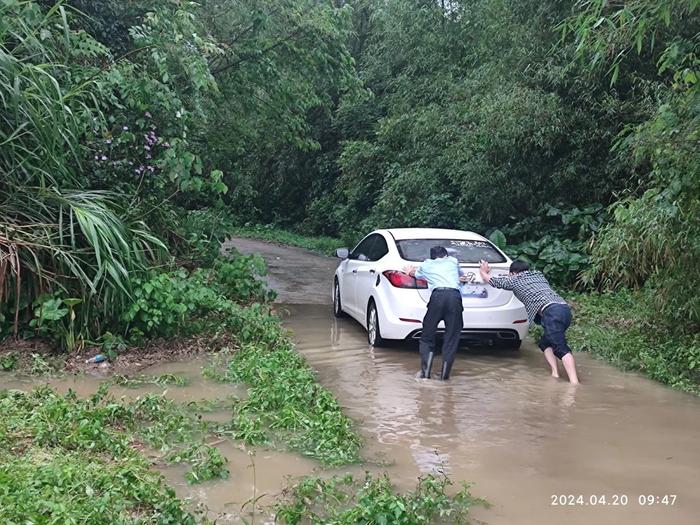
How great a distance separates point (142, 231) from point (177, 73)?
2914 mm

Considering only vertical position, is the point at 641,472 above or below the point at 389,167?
below

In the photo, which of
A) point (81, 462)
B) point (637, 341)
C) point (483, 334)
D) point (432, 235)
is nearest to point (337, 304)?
point (432, 235)

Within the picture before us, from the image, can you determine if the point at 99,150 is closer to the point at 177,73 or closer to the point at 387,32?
the point at 177,73

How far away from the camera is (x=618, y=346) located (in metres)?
8.58

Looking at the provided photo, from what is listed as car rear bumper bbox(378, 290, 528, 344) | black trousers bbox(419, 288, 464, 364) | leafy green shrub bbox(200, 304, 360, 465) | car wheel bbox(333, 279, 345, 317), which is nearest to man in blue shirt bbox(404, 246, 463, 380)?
black trousers bbox(419, 288, 464, 364)

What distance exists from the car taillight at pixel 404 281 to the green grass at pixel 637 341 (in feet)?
7.69

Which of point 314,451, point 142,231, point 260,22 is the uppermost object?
point 260,22

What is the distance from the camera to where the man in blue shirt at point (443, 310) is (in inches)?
291

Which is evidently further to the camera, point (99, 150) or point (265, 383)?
point (99, 150)

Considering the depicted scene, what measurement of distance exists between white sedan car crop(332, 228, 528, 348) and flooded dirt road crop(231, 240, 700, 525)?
0.34m

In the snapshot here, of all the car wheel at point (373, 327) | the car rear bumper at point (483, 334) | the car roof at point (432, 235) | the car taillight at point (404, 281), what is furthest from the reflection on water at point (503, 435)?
the car roof at point (432, 235)

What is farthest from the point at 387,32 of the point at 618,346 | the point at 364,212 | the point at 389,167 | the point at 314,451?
the point at 314,451

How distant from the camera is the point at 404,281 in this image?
8.24 m

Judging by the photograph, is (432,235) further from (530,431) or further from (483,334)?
(530,431)
